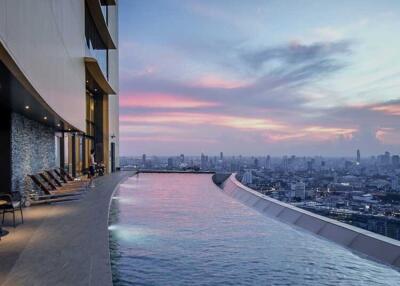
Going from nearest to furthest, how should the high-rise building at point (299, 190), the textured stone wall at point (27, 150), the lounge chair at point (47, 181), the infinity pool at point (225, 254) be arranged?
Answer: 1. the infinity pool at point (225, 254)
2. the textured stone wall at point (27, 150)
3. the high-rise building at point (299, 190)
4. the lounge chair at point (47, 181)

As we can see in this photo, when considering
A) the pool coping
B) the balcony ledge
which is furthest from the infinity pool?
the balcony ledge

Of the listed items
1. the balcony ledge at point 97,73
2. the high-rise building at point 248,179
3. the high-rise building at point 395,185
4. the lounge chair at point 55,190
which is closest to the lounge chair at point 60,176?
the lounge chair at point 55,190

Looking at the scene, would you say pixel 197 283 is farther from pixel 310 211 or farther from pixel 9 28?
pixel 310 211

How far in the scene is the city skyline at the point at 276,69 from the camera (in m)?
17.7

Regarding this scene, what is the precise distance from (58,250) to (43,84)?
3549 mm

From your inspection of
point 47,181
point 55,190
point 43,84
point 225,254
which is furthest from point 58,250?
point 47,181

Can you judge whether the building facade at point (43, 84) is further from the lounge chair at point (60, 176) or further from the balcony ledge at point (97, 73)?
the lounge chair at point (60, 176)

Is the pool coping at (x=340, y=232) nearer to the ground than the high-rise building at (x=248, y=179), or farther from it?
nearer to the ground

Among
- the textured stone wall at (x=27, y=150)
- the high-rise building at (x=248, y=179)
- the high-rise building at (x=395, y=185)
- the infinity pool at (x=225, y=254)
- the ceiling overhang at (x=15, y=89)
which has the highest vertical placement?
the ceiling overhang at (x=15, y=89)

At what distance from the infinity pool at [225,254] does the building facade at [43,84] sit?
10.4ft

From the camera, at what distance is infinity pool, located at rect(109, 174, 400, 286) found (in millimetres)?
5859

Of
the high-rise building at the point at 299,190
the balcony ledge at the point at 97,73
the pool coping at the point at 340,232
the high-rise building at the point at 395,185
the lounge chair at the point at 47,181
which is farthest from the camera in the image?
the balcony ledge at the point at 97,73

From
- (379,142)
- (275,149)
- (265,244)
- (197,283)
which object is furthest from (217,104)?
(197,283)

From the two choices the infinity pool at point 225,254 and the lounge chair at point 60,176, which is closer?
the infinity pool at point 225,254
